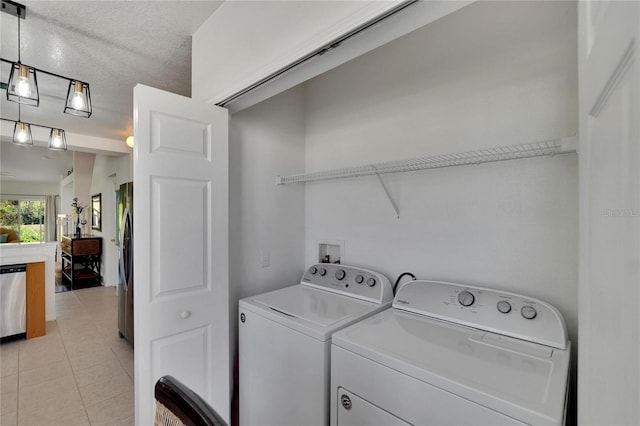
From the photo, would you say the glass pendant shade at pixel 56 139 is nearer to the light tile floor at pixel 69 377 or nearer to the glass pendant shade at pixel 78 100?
the glass pendant shade at pixel 78 100

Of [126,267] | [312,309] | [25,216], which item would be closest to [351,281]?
[312,309]

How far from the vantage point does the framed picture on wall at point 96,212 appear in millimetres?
5996

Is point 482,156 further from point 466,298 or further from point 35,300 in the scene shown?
point 35,300

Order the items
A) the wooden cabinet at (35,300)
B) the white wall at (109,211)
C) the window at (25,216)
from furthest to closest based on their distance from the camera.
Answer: the window at (25,216) < the white wall at (109,211) < the wooden cabinet at (35,300)

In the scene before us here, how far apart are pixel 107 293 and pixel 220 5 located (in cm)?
531

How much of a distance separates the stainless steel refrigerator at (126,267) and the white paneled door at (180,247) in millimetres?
1761

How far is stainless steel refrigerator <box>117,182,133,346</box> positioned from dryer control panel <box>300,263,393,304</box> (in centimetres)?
198

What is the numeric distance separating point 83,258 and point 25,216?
255 inches

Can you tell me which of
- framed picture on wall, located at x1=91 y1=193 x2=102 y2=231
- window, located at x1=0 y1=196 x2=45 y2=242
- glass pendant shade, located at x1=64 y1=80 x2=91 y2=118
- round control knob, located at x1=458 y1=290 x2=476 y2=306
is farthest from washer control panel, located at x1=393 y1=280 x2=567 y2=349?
window, located at x1=0 y1=196 x2=45 y2=242

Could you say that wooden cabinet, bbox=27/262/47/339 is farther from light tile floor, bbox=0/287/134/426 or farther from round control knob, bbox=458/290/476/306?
round control knob, bbox=458/290/476/306

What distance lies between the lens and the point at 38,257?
3.39 meters

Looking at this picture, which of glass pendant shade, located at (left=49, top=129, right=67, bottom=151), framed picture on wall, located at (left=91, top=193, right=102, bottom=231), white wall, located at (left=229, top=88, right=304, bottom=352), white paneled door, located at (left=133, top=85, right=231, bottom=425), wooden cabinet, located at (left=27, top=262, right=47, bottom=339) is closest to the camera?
white paneled door, located at (left=133, top=85, right=231, bottom=425)

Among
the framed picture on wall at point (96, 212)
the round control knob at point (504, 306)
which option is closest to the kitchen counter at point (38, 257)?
the framed picture on wall at point (96, 212)
